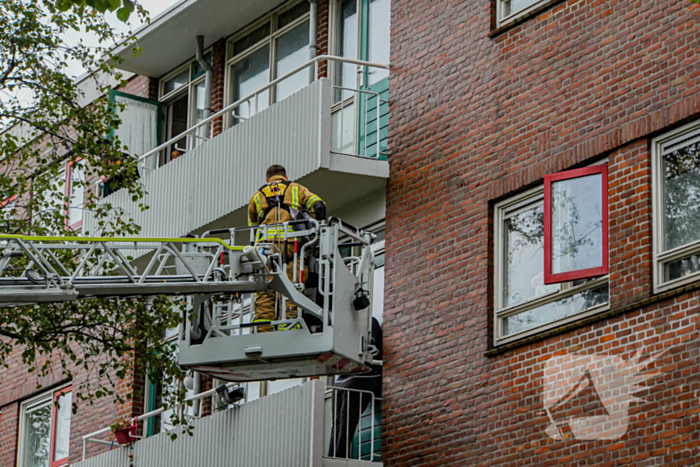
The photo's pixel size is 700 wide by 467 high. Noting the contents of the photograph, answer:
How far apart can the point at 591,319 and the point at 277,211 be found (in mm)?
3366

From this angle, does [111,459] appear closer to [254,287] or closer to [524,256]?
[254,287]

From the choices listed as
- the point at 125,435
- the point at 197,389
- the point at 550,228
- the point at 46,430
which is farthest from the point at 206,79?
the point at 550,228

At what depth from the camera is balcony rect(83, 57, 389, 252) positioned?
1617 centimetres

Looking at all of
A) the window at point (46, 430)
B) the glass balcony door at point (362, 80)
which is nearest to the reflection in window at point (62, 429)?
the window at point (46, 430)

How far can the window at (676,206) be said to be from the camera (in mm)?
12586

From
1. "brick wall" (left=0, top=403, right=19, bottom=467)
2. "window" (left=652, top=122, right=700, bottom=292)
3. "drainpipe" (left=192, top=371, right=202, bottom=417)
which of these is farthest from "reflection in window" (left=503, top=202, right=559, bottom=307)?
"brick wall" (left=0, top=403, right=19, bottom=467)

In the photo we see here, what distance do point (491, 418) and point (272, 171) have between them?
11.3 feet

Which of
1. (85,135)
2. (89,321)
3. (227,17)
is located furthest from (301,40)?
(89,321)

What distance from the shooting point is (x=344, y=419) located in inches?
607

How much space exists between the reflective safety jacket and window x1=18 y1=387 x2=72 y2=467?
31.9ft

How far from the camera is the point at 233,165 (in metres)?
17.5

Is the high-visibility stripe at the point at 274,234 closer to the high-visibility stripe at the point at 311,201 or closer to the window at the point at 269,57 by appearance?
the high-visibility stripe at the point at 311,201

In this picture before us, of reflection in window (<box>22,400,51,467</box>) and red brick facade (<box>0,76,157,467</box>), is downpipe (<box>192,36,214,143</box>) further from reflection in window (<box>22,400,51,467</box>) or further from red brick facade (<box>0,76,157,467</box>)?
reflection in window (<box>22,400,51,467</box>)

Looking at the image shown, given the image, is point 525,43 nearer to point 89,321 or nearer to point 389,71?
point 389,71
